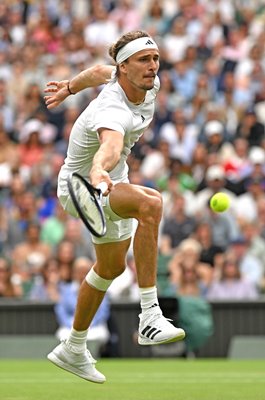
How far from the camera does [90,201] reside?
24.9 ft

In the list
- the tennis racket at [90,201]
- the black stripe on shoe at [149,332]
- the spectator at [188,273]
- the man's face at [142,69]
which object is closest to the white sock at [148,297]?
the black stripe on shoe at [149,332]

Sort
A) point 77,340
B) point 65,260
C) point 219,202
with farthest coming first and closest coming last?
1. point 65,260
2. point 77,340
3. point 219,202

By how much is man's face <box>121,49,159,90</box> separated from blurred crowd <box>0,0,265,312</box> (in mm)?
6558

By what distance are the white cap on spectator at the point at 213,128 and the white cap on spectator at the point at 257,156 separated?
1.90 feet

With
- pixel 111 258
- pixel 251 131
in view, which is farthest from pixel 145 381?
pixel 251 131

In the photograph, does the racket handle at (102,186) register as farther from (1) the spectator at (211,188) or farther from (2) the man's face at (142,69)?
(1) the spectator at (211,188)

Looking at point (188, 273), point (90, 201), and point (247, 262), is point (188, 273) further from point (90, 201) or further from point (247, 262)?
point (90, 201)

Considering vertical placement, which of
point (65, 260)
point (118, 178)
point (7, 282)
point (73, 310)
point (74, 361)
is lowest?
point (74, 361)

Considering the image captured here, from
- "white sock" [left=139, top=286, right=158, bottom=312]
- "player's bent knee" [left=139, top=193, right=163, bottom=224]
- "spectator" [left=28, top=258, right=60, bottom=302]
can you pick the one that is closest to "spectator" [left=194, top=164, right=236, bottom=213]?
"spectator" [left=28, top=258, right=60, bottom=302]

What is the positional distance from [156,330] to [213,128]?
9537 mm

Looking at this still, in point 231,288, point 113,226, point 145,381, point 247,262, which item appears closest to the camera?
point 113,226

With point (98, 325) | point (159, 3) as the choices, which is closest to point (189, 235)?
point (98, 325)

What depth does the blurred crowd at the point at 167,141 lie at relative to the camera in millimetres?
15758

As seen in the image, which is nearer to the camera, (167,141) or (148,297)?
(148,297)
